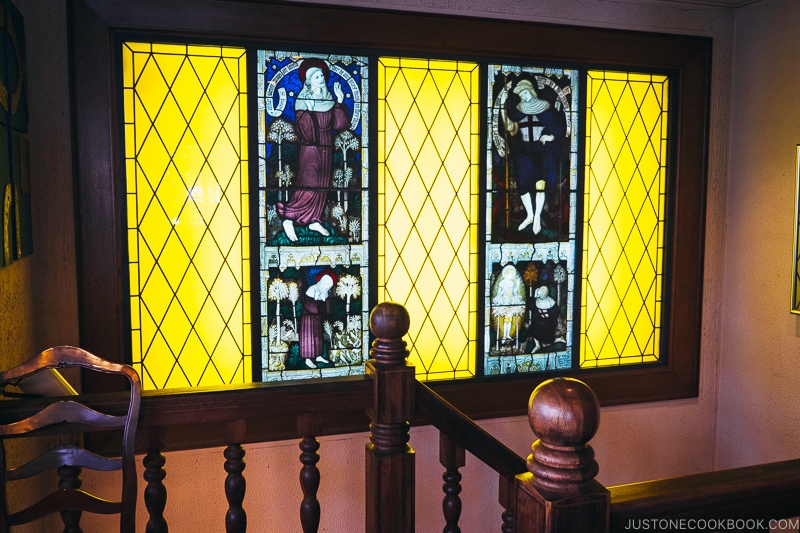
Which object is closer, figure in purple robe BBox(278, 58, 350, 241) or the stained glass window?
the stained glass window

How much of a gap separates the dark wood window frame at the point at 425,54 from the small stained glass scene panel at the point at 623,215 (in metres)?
0.08

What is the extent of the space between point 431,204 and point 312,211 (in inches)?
23.2

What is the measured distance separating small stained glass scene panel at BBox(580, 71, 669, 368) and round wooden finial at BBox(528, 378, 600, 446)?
276 cm

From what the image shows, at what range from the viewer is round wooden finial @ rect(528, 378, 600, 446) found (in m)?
0.77

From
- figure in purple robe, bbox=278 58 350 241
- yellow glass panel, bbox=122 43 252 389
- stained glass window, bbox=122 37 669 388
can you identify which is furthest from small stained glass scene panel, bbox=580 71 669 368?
yellow glass panel, bbox=122 43 252 389

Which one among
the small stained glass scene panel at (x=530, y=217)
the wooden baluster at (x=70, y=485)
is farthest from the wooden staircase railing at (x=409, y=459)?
the small stained glass scene panel at (x=530, y=217)

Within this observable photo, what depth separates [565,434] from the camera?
78 cm

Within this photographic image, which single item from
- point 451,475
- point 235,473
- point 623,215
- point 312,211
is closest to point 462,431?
point 451,475

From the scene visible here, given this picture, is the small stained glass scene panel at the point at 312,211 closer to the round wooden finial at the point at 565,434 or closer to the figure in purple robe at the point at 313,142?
the figure in purple robe at the point at 313,142

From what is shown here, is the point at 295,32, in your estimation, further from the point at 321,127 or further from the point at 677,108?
the point at 677,108

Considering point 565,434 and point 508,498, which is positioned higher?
point 565,434

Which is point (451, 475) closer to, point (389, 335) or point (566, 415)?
point (389, 335)

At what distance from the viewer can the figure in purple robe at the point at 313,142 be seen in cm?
298

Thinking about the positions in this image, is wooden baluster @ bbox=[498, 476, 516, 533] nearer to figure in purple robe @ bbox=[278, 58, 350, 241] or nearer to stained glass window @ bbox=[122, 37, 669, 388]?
stained glass window @ bbox=[122, 37, 669, 388]
